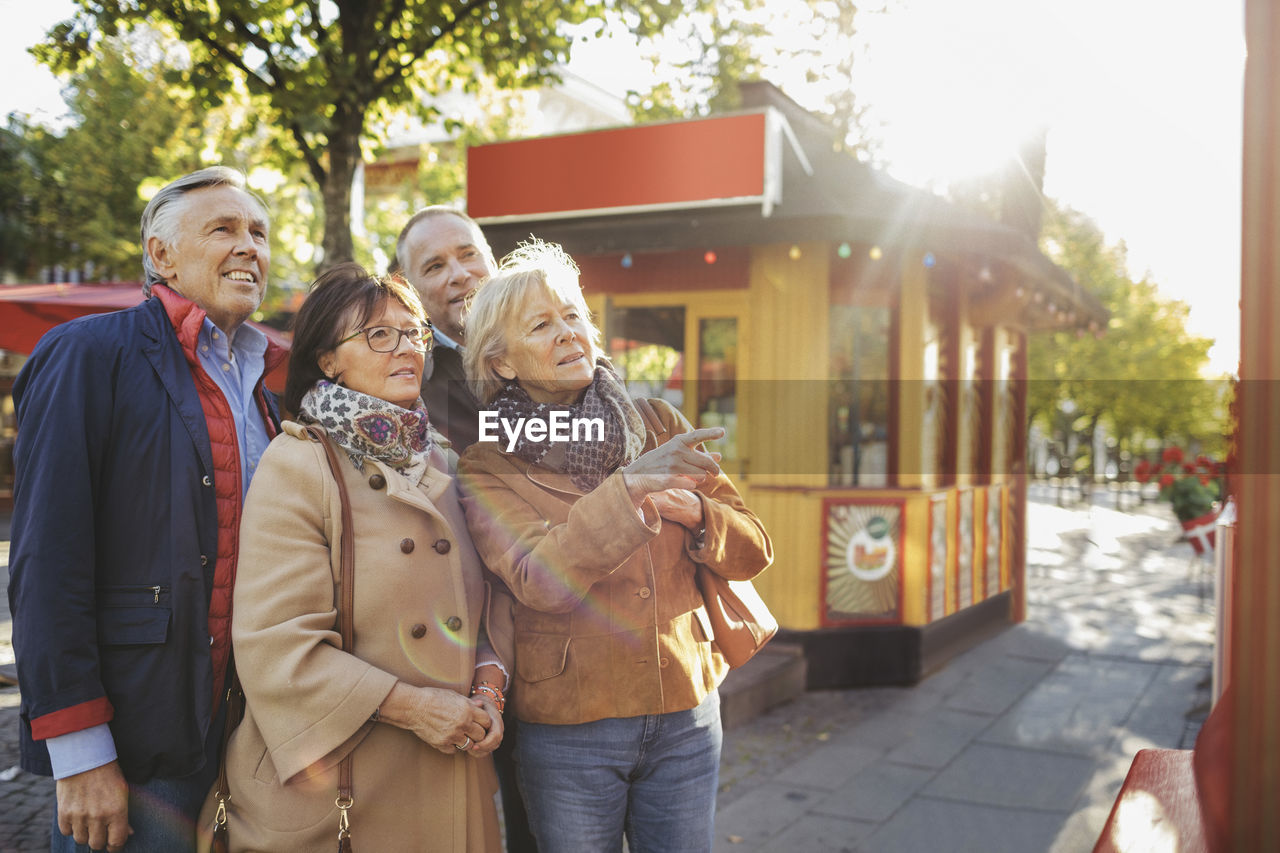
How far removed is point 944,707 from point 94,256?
14.4m

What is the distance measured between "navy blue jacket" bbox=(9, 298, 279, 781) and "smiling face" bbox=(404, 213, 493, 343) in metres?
0.94

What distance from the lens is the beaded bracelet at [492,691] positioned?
1.83 meters

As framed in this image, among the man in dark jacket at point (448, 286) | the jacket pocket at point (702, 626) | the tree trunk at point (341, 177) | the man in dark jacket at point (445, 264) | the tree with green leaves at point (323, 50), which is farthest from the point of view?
the tree trunk at point (341, 177)

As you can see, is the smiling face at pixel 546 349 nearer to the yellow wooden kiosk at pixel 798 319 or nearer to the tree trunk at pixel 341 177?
the tree trunk at pixel 341 177

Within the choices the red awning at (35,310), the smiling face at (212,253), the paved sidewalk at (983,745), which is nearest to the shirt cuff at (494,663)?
the smiling face at (212,253)

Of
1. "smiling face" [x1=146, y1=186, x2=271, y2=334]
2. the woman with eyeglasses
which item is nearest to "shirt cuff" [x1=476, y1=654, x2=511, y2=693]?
the woman with eyeglasses

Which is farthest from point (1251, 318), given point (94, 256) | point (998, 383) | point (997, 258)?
point (94, 256)

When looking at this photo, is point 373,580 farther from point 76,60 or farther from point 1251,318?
point 76,60

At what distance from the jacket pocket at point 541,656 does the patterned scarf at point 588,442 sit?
0.32 m

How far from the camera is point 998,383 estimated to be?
8969 millimetres

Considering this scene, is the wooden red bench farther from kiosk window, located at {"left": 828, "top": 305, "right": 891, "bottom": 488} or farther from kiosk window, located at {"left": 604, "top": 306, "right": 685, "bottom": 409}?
kiosk window, located at {"left": 604, "top": 306, "right": 685, "bottom": 409}

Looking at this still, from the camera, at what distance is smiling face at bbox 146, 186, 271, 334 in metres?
1.93

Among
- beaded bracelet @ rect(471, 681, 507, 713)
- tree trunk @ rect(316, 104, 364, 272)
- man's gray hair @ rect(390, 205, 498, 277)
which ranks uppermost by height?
tree trunk @ rect(316, 104, 364, 272)

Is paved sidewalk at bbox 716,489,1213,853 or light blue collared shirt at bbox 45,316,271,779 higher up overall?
light blue collared shirt at bbox 45,316,271,779
